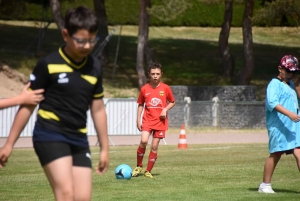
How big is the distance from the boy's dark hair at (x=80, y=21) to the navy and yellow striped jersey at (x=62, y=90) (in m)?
0.29

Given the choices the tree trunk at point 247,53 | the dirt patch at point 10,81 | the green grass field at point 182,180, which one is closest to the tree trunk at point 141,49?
the tree trunk at point 247,53

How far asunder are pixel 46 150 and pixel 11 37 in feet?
122

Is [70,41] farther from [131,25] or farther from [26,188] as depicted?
[131,25]

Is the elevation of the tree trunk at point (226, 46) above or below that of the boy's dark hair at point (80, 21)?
above

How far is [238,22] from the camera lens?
5425 centimetres

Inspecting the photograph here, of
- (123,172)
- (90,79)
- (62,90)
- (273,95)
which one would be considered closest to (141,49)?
(123,172)

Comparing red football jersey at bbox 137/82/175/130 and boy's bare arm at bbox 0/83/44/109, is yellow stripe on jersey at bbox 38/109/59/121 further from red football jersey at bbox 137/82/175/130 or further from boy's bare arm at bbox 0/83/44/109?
red football jersey at bbox 137/82/175/130

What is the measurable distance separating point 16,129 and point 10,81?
2662 centimetres

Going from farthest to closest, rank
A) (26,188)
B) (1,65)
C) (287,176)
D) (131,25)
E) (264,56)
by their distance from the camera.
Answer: (131,25)
(264,56)
(1,65)
(287,176)
(26,188)

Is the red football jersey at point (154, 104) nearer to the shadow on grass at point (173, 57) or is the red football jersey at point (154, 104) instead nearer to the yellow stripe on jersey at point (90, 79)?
the yellow stripe on jersey at point (90, 79)

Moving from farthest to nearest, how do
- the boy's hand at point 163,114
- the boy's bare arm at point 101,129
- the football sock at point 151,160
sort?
the boy's hand at point 163,114 → the football sock at point 151,160 → the boy's bare arm at point 101,129

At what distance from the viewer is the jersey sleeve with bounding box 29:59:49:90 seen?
5840mm

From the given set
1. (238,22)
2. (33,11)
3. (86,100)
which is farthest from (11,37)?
(86,100)

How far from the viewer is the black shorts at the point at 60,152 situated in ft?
19.0
